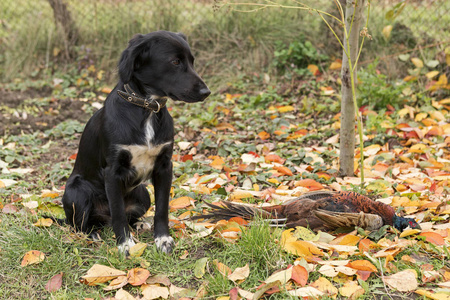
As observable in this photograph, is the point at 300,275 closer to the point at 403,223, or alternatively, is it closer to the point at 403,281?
the point at 403,281

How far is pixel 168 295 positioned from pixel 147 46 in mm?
1465

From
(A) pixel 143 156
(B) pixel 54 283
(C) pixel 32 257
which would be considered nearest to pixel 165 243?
(A) pixel 143 156

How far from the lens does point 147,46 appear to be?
9.39 ft

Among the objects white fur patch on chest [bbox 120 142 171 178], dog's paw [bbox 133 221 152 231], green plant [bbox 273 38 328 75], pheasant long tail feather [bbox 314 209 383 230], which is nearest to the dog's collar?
white fur patch on chest [bbox 120 142 171 178]

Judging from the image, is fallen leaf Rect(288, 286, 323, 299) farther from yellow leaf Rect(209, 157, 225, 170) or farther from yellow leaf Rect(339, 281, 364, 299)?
yellow leaf Rect(209, 157, 225, 170)

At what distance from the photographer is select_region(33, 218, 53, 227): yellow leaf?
3158 mm

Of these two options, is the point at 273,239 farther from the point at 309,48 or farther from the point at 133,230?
the point at 309,48

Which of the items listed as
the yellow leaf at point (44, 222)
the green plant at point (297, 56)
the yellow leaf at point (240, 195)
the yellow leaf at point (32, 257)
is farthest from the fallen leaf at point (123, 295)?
the green plant at point (297, 56)

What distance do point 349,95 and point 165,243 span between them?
195 centimetres

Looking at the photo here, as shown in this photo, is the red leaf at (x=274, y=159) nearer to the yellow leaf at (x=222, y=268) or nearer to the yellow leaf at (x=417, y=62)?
the yellow leaf at (x=222, y=268)

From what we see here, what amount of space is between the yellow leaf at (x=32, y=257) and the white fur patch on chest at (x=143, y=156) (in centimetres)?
74

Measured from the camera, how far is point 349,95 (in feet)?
12.5

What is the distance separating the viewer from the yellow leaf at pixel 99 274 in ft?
8.45

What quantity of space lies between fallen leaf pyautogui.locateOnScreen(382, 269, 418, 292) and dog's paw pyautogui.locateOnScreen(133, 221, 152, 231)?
1644 millimetres
